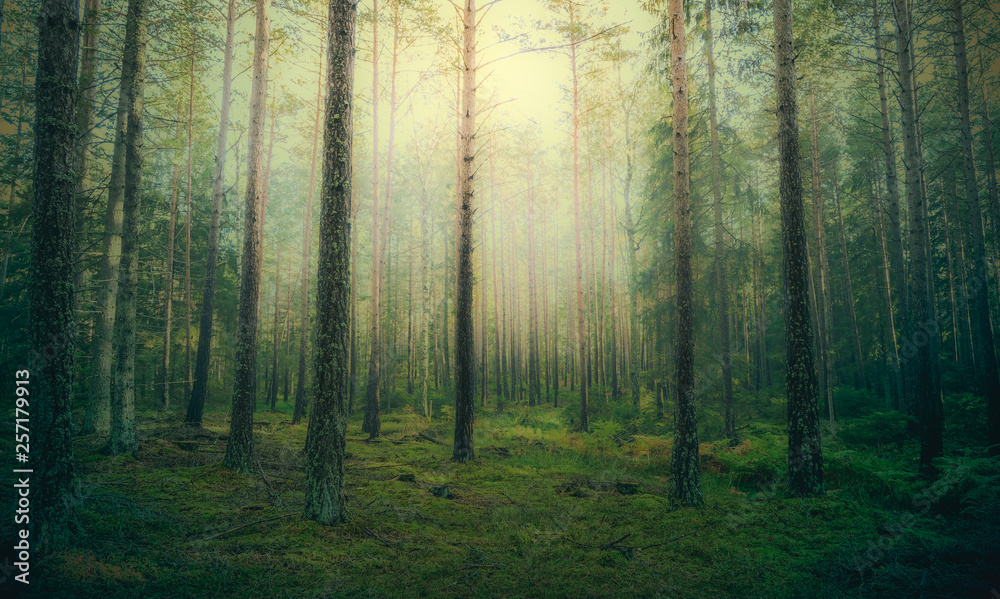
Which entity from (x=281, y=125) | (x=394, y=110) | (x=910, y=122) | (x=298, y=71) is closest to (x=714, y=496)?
(x=910, y=122)

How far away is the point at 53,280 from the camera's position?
13.3 ft

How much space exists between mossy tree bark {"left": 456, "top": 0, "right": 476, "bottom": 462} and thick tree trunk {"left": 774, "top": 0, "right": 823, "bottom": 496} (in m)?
6.36

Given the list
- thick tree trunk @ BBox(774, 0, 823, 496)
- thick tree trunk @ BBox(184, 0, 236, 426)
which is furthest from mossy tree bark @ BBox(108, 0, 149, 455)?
thick tree trunk @ BBox(774, 0, 823, 496)

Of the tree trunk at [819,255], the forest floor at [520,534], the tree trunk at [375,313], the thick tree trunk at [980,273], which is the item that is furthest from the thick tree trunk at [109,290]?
A: the tree trunk at [819,255]

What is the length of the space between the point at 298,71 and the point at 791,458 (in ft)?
63.9

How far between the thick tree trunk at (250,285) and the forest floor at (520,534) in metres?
0.52

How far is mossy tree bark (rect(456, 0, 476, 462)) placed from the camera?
32.0 ft

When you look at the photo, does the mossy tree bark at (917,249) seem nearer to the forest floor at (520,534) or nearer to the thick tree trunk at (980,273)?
the thick tree trunk at (980,273)

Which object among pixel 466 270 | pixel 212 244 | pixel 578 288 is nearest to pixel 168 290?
pixel 212 244

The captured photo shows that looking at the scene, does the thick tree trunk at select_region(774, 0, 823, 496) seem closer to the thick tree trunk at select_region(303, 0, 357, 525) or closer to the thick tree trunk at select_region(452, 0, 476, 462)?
the thick tree trunk at select_region(452, 0, 476, 462)

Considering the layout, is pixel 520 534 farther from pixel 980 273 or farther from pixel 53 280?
pixel 980 273

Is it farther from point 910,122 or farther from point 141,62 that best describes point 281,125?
point 910,122

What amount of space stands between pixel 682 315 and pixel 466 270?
16.8ft

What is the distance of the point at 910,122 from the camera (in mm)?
8406
